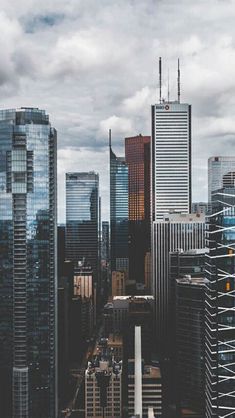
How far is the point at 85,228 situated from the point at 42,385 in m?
35.2

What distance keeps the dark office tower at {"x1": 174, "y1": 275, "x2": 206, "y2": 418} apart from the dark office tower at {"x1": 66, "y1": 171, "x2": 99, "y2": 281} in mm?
28437

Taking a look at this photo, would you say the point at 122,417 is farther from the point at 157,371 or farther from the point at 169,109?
the point at 169,109

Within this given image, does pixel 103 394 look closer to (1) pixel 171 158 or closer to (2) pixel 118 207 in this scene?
(1) pixel 171 158

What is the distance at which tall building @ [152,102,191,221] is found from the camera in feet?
158

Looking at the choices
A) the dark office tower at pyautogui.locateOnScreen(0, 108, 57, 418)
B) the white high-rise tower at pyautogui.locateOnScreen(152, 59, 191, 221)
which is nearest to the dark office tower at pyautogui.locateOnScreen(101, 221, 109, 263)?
the white high-rise tower at pyautogui.locateOnScreen(152, 59, 191, 221)

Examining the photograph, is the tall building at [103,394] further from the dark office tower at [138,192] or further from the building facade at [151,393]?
the dark office tower at [138,192]

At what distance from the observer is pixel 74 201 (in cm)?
6153

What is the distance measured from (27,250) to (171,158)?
25.4 meters

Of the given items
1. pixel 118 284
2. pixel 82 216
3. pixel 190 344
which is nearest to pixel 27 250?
pixel 190 344

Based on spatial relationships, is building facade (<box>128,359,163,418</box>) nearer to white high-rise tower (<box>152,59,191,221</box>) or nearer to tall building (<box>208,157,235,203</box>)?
tall building (<box>208,157,235,203</box>)

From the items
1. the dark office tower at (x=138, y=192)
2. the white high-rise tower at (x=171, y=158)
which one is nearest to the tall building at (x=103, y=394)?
the white high-rise tower at (x=171, y=158)

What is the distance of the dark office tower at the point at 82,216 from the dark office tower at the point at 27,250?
30076 millimetres

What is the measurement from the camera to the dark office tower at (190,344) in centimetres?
2600

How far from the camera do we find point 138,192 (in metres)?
64.1
